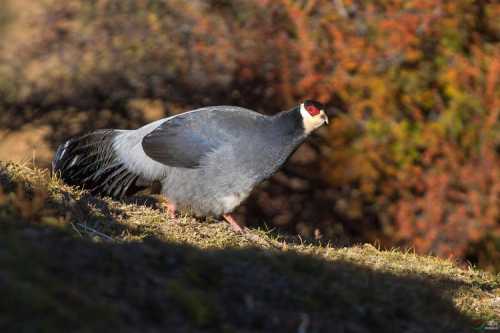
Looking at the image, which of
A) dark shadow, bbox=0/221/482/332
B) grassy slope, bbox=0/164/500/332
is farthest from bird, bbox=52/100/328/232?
Answer: dark shadow, bbox=0/221/482/332

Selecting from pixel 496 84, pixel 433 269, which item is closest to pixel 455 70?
pixel 496 84

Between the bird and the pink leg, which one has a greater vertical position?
the bird

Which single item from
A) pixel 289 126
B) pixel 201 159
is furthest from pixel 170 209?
pixel 289 126

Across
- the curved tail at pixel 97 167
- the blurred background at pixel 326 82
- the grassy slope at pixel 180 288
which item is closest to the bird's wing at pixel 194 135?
the curved tail at pixel 97 167

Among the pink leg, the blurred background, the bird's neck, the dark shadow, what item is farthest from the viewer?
the blurred background

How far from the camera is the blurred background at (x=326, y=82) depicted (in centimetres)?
1038

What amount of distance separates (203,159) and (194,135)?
26 cm

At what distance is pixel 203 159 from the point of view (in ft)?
24.3

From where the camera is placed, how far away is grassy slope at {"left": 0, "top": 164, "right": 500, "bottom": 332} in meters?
4.01

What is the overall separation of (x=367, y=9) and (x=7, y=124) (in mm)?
4716

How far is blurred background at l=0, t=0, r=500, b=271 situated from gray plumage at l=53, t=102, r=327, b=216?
8.72 ft

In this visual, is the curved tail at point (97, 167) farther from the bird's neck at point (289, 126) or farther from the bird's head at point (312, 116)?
the bird's head at point (312, 116)

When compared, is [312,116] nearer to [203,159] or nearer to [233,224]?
[203,159]

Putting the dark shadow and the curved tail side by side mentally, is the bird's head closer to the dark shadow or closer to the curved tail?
the curved tail
